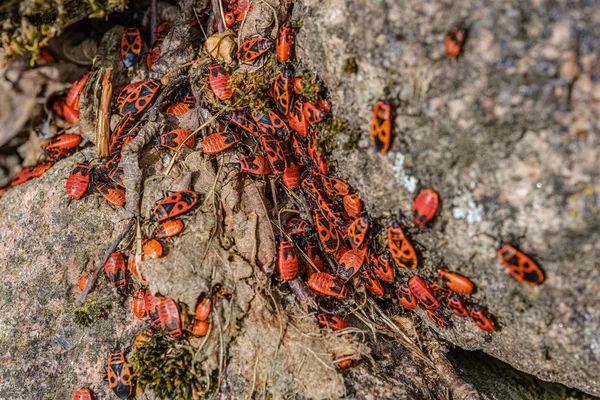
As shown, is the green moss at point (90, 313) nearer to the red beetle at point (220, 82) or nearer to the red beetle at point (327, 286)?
the red beetle at point (327, 286)

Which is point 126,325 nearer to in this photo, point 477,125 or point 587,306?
point 477,125

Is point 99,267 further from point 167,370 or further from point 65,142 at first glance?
point 65,142

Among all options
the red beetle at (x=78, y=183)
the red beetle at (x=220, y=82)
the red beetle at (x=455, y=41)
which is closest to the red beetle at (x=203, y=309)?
the red beetle at (x=78, y=183)

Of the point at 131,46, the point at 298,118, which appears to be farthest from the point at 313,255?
the point at 131,46

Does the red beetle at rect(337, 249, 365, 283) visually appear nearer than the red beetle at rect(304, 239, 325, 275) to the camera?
Yes

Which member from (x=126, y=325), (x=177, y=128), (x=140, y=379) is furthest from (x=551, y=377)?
(x=177, y=128)

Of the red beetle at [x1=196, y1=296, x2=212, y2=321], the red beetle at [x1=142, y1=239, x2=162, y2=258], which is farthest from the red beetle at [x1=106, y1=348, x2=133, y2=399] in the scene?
the red beetle at [x1=142, y1=239, x2=162, y2=258]

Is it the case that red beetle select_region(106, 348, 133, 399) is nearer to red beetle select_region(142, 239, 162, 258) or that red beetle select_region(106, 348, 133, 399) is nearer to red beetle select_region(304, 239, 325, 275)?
red beetle select_region(142, 239, 162, 258)
